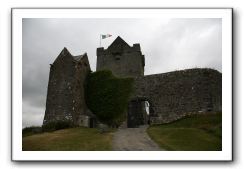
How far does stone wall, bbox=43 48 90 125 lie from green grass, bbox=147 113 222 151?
355 cm

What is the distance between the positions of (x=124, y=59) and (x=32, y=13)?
12388mm

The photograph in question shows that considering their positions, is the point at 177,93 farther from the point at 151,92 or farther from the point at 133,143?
the point at 133,143

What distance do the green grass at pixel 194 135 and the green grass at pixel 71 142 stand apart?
Result: 1.85 metres

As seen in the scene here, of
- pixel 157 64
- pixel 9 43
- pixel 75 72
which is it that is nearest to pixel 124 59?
pixel 75 72

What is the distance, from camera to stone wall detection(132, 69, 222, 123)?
1566cm

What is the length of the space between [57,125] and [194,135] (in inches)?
228

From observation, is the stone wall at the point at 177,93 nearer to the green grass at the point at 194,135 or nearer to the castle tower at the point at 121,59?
the green grass at the point at 194,135

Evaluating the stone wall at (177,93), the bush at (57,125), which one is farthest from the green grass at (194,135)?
the bush at (57,125)

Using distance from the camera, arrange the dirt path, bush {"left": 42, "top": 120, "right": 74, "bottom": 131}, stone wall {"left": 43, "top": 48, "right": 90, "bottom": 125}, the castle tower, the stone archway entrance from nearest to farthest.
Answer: the dirt path, bush {"left": 42, "top": 120, "right": 74, "bottom": 131}, stone wall {"left": 43, "top": 48, "right": 90, "bottom": 125}, the stone archway entrance, the castle tower

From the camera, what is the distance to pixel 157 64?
1386 cm

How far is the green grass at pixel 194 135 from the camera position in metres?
9.88

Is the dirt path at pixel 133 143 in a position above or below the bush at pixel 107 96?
below

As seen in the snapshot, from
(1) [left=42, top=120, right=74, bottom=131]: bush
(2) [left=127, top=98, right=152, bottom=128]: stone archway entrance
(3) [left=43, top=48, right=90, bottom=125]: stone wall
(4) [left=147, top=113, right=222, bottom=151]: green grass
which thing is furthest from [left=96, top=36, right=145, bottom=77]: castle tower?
(1) [left=42, top=120, right=74, bottom=131]: bush

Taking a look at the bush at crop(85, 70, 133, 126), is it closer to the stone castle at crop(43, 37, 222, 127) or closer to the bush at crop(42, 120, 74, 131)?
the stone castle at crop(43, 37, 222, 127)
